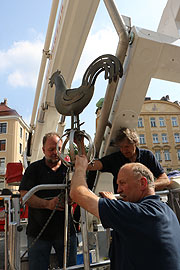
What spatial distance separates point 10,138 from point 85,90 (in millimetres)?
35776

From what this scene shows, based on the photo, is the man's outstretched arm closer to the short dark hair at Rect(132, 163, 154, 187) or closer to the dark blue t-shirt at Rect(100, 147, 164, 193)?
the short dark hair at Rect(132, 163, 154, 187)

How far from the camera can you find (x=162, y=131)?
125 feet

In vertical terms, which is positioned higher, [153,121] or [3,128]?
[153,121]

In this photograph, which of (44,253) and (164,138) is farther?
(164,138)

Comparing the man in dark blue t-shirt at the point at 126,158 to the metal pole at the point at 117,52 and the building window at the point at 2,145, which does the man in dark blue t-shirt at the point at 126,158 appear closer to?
the metal pole at the point at 117,52

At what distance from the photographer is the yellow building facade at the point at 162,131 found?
36594mm

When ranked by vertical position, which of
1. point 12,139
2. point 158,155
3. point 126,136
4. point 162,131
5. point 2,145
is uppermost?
point 162,131

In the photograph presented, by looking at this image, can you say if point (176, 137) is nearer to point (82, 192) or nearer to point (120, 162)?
point (120, 162)

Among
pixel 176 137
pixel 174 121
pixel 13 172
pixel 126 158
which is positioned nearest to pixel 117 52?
pixel 126 158

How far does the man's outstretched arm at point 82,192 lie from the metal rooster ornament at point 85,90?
1.40 feet

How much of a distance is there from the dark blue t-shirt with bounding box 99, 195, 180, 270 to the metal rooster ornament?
73cm

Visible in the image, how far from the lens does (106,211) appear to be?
1.43 meters

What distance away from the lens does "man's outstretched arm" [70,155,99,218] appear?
147cm

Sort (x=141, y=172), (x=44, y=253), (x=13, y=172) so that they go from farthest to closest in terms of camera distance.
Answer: (x=13, y=172) → (x=44, y=253) → (x=141, y=172)
